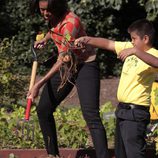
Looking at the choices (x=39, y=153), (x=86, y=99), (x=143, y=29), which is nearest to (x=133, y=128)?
(x=86, y=99)

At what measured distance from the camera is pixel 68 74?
5977mm

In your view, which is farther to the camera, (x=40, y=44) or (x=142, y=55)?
(x=40, y=44)

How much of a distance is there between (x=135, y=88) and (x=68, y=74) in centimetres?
75

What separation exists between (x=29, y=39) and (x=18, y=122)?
21.1ft

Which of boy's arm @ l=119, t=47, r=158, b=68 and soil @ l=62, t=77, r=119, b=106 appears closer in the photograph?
boy's arm @ l=119, t=47, r=158, b=68

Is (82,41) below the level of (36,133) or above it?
above

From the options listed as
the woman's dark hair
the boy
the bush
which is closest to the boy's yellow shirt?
the boy

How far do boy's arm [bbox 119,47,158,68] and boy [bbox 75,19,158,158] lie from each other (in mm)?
329

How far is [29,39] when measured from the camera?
1343 centimetres

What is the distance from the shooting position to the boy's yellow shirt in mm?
5422

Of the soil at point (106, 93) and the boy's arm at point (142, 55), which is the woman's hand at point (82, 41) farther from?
the soil at point (106, 93)

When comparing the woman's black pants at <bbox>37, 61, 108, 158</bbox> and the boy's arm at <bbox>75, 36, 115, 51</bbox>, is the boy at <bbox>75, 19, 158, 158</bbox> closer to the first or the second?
the boy's arm at <bbox>75, 36, 115, 51</bbox>

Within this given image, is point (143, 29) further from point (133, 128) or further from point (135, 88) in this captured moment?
point (133, 128)

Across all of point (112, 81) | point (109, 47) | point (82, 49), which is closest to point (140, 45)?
point (109, 47)
